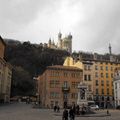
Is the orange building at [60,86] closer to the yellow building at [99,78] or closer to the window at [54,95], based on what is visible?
the window at [54,95]

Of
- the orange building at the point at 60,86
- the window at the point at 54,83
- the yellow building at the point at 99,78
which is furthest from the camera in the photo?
the yellow building at the point at 99,78

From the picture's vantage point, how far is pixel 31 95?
119m

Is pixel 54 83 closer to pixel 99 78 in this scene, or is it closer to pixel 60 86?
pixel 60 86

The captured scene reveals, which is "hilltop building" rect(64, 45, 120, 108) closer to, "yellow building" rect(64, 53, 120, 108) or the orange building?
"yellow building" rect(64, 53, 120, 108)

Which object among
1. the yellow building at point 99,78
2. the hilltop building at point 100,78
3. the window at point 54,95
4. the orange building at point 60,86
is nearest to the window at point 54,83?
the orange building at point 60,86

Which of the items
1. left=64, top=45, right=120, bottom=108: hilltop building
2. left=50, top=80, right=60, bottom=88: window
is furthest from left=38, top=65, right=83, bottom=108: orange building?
left=64, top=45, right=120, bottom=108: hilltop building

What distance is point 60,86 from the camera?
243 feet

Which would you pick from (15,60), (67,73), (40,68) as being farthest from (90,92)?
(15,60)

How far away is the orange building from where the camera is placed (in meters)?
72.2

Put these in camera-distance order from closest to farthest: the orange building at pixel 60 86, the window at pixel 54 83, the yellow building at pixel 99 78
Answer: the orange building at pixel 60 86 < the window at pixel 54 83 < the yellow building at pixel 99 78

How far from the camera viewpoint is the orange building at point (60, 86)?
72188 millimetres

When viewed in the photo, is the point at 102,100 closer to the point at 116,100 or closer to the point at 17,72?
the point at 116,100

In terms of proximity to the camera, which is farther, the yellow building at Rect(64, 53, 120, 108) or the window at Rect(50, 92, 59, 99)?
the yellow building at Rect(64, 53, 120, 108)

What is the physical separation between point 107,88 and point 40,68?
50.0m
